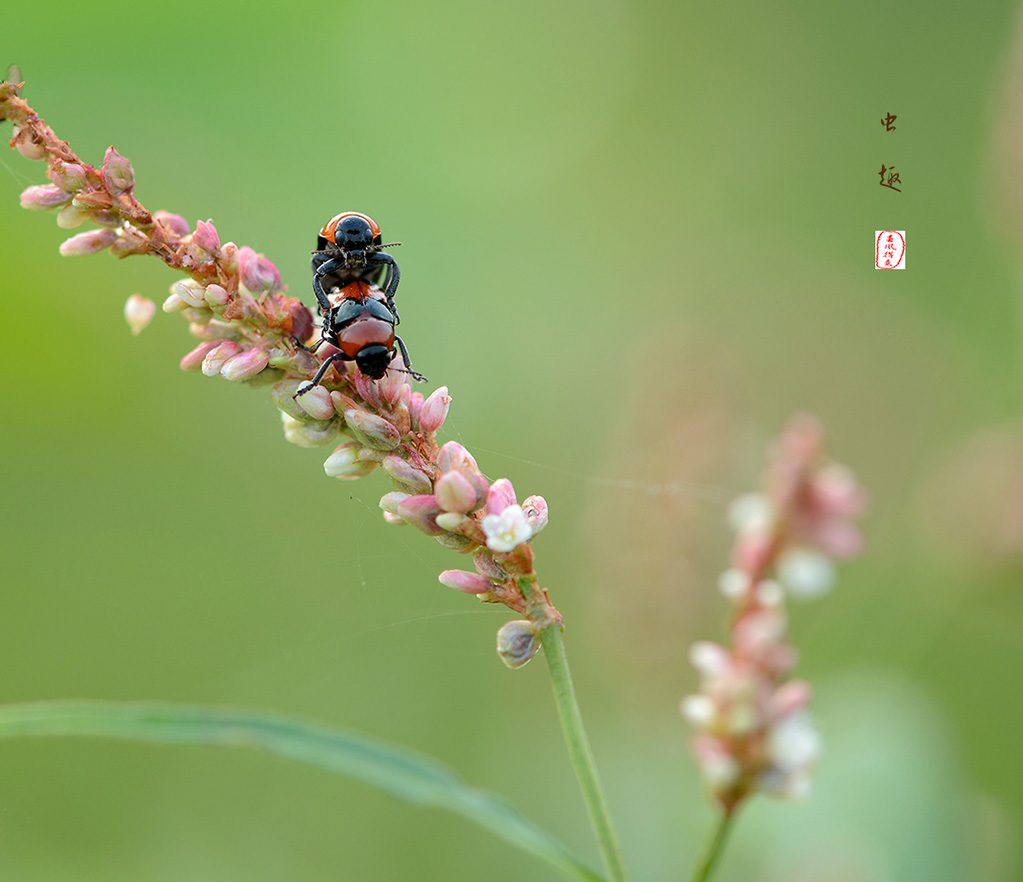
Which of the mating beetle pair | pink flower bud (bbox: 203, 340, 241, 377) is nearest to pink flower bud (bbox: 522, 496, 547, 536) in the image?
the mating beetle pair

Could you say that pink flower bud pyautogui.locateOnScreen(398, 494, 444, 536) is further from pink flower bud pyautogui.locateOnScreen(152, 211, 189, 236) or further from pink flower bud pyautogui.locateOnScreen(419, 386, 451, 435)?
pink flower bud pyautogui.locateOnScreen(152, 211, 189, 236)

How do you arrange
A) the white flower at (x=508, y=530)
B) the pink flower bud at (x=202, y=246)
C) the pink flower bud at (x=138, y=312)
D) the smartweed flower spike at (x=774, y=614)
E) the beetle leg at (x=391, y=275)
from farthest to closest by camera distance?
the beetle leg at (x=391, y=275) < the pink flower bud at (x=138, y=312) < the pink flower bud at (x=202, y=246) < the white flower at (x=508, y=530) < the smartweed flower spike at (x=774, y=614)

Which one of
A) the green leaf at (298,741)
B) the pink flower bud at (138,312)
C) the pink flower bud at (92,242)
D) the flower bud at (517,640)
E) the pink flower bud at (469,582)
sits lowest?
the green leaf at (298,741)

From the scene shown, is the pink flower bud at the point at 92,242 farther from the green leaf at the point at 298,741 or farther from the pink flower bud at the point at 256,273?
the green leaf at the point at 298,741

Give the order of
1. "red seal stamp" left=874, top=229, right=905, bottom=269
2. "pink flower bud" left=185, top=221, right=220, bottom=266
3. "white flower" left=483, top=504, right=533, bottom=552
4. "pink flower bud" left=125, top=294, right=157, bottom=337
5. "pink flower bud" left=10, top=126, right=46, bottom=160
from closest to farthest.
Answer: "white flower" left=483, top=504, right=533, bottom=552 → "pink flower bud" left=10, top=126, right=46, bottom=160 → "pink flower bud" left=185, top=221, right=220, bottom=266 → "pink flower bud" left=125, top=294, right=157, bottom=337 → "red seal stamp" left=874, top=229, right=905, bottom=269

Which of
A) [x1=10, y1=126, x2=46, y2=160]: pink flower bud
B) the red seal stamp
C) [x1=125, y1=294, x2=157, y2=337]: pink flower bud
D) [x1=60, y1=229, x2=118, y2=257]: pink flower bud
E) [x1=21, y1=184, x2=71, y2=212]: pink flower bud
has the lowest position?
[x1=125, y1=294, x2=157, y2=337]: pink flower bud

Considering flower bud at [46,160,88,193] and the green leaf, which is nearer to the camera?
the green leaf

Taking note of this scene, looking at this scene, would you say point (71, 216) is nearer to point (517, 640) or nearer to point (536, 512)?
point (536, 512)

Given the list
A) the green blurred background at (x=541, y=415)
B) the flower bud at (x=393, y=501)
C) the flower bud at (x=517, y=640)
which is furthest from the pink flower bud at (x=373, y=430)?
the green blurred background at (x=541, y=415)
